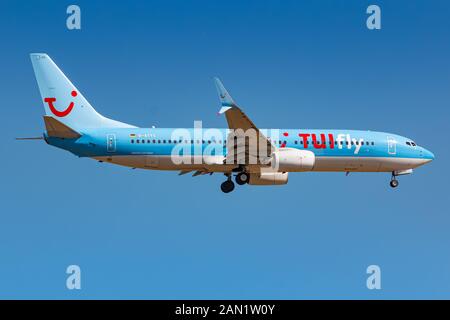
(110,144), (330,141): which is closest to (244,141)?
(330,141)

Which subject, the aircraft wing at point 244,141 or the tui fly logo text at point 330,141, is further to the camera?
the tui fly logo text at point 330,141

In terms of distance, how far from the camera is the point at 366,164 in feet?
185

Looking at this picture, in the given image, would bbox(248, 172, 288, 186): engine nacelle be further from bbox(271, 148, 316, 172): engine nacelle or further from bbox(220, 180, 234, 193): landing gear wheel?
bbox(271, 148, 316, 172): engine nacelle

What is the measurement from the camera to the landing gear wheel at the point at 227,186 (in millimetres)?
54162

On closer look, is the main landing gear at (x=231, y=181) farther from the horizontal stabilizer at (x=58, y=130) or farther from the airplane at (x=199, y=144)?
the horizontal stabilizer at (x=58, y=130)

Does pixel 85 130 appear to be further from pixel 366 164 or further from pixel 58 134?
pixel 366 164

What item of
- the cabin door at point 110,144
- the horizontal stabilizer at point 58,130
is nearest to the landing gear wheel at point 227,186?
the cabin door at point 110,144

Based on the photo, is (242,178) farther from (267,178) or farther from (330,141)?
(330,141)

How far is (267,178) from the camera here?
53.9m

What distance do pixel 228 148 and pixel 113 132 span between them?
7.13 metres

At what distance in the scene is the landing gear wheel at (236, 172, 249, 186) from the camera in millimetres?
53812

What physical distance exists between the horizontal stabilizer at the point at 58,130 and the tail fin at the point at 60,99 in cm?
191

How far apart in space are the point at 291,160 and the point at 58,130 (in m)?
14.1

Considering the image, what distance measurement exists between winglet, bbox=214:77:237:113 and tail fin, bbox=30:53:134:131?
31.4 feet
